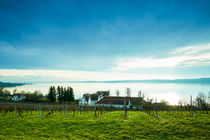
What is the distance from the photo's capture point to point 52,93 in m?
78.2

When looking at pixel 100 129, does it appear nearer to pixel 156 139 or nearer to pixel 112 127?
pixel 112 127

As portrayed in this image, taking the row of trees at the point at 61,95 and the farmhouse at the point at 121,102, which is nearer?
the farmhouse at the point at 121,102

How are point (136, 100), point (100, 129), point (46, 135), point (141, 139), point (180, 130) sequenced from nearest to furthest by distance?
point (141, 139) < point (46, 135) < point (180, 130) < point (100, 129) < point (136, 100)

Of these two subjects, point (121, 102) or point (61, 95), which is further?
point (61, 95)

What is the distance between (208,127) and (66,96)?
76.3 metres

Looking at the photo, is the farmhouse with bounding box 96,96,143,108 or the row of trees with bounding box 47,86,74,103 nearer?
the farmhouse with bounding box 96,96,143,108

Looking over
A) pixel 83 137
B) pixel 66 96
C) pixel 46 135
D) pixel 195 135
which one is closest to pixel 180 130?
pixel 195 135

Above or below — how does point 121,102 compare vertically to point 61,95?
below

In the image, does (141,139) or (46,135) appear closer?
(141,139)

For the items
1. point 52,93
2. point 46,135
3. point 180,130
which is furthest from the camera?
point 52,93

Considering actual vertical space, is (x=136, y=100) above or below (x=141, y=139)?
below

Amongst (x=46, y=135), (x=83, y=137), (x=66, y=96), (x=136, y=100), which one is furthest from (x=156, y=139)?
(x=66, y=96)

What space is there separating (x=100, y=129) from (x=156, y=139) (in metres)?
6.79

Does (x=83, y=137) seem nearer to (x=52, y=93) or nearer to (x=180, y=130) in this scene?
(x=180, y=130)
